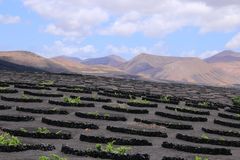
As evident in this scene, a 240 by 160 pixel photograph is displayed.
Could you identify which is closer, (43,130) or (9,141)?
(9,141)

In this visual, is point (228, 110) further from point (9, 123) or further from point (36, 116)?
point (9, 123)

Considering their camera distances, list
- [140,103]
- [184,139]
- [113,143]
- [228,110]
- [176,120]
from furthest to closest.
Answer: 1. [228,110]
2. [140,103]
3. [176,120]
4. [184,139]
5. [113,143]

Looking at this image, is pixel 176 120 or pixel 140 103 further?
pixel 140 103

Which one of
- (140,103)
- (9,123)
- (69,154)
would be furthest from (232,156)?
(140,103)

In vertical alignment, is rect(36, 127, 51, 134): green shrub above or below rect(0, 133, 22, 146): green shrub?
above

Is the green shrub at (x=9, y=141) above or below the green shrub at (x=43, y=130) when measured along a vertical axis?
below

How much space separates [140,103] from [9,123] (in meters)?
4.43

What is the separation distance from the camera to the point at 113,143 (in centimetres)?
700

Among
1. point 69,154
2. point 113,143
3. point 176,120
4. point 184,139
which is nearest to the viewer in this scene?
point 69,154

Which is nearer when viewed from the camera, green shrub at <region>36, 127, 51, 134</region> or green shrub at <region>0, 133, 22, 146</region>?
green shrub at <region>0, 133, 22, 146</region>

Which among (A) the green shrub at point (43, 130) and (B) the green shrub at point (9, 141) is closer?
(B) the green shrub at point (9, 141)

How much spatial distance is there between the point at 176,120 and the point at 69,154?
445cm

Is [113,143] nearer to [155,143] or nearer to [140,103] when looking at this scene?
[155,143]

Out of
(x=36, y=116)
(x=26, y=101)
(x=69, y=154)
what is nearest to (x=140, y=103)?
(x=26, y=101)
